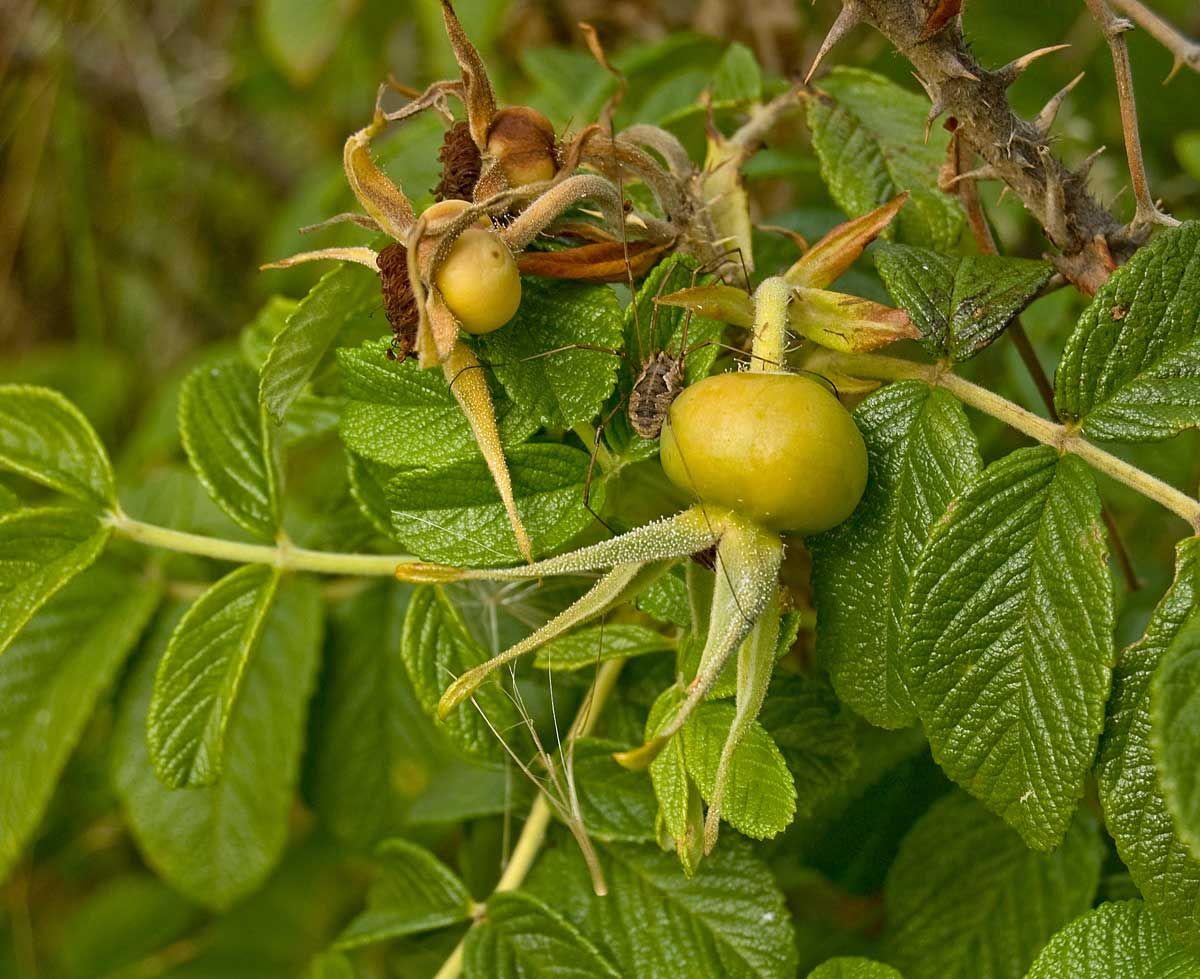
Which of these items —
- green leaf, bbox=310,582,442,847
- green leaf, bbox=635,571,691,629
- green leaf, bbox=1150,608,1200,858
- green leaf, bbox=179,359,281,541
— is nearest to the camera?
green leaf, bbox=1150,608,1200,858

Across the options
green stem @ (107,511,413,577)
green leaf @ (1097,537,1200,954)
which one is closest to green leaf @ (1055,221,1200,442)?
green leaf @ (1097,537,1200,954)

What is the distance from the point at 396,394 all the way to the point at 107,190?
3324mm

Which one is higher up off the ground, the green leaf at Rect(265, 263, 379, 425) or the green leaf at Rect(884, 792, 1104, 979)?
the green leaf at Rect(265, 263, 379, 425)

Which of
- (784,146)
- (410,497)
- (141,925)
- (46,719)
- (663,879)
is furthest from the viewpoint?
(141,925)

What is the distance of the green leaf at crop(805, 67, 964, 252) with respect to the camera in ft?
4.14

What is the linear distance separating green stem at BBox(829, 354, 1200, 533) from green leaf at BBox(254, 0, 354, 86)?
2098 mm

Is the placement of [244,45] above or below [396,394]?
below

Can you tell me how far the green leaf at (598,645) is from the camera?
112cm

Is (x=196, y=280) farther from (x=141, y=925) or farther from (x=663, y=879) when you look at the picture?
(x=663, y=879)

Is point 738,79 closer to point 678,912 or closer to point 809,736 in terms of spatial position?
point 809,736

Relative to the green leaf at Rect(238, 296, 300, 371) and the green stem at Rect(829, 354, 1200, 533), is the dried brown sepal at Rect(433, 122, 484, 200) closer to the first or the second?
the green stem at Rect(829, 354, 1200, 533)

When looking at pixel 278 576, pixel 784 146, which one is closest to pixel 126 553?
pixel 278 576

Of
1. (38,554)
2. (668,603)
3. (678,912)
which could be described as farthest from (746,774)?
(38,554)

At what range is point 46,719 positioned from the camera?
5.03ft
